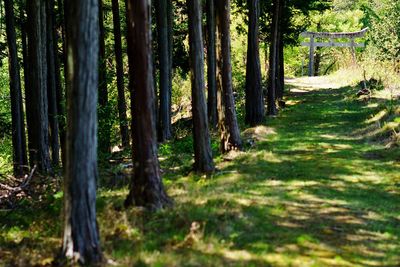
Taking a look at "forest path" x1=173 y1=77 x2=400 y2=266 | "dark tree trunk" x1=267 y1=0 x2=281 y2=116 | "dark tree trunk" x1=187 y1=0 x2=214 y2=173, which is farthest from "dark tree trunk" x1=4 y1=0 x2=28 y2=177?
"dark tree trunk" x1=267 y1=0 x2=281 y2=116

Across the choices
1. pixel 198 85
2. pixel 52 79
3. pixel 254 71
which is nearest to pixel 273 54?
pixel 254 71

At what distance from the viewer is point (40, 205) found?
32.3 ft

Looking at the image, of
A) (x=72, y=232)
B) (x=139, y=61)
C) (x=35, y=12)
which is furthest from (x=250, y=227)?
(x=35, y=12)

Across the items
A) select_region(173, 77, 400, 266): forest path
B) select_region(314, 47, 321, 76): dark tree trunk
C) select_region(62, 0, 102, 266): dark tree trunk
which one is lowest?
select_region(173, 77, 400, 266): forest path

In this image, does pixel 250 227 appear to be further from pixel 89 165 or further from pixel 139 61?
pixel 139 61

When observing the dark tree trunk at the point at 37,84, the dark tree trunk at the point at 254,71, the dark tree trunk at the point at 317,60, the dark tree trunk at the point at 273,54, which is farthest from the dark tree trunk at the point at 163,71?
the dark tree trunk at the point at 317,60

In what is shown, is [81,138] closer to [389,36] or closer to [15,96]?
[15,96]

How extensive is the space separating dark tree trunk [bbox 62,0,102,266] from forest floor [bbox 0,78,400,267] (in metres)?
0.50

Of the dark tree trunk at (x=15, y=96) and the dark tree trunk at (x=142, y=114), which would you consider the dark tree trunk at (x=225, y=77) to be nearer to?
the dark tree trunk at (x=142, y=114)

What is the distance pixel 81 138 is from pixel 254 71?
11.6 metres

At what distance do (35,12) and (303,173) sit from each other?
28.7 ft

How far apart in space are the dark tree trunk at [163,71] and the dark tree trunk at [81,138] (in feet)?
41.8

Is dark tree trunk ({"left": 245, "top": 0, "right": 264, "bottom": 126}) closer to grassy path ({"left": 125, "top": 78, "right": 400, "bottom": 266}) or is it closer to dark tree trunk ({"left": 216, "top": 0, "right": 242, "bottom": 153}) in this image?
grassy path ({"left": 125, "top": 78, "right": 400, "bottom": 266})

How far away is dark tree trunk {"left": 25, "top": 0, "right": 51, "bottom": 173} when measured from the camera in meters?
14.2
